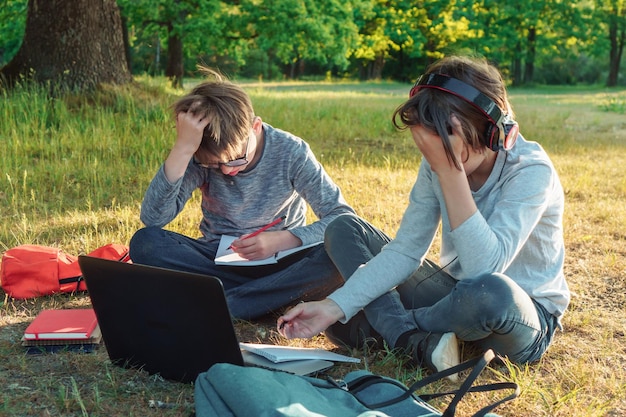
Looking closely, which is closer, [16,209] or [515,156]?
[515,156]

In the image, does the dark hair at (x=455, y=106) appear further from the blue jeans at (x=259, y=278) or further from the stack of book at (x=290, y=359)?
the blue jeans at (x=259, y=278)

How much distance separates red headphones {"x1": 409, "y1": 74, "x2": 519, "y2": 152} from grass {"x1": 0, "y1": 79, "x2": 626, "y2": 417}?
788 mm

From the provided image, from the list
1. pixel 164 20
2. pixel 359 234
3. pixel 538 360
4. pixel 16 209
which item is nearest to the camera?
pixel 538 360

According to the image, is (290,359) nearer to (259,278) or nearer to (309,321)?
(309,321)

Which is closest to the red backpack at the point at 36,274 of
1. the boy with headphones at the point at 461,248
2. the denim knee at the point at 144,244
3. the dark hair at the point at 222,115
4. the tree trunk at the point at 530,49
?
the denim knee at the point at 144,244

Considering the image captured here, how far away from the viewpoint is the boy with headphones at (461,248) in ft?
7.78

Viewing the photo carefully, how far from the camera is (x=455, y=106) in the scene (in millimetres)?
2357

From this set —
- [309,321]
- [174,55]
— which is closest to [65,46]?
[309,321]

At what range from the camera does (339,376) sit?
269 cm

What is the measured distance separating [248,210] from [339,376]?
102 cm

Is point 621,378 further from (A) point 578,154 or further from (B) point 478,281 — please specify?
(A) point 578,154

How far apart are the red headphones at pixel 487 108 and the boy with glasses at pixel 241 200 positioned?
94cm

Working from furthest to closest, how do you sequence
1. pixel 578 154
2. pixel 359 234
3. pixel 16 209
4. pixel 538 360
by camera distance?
1. pixel 578 154
2. pixel 16 209
3. pixel 359 234
4. pixel 538 360

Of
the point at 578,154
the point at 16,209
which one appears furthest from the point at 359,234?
the point at 578,154
